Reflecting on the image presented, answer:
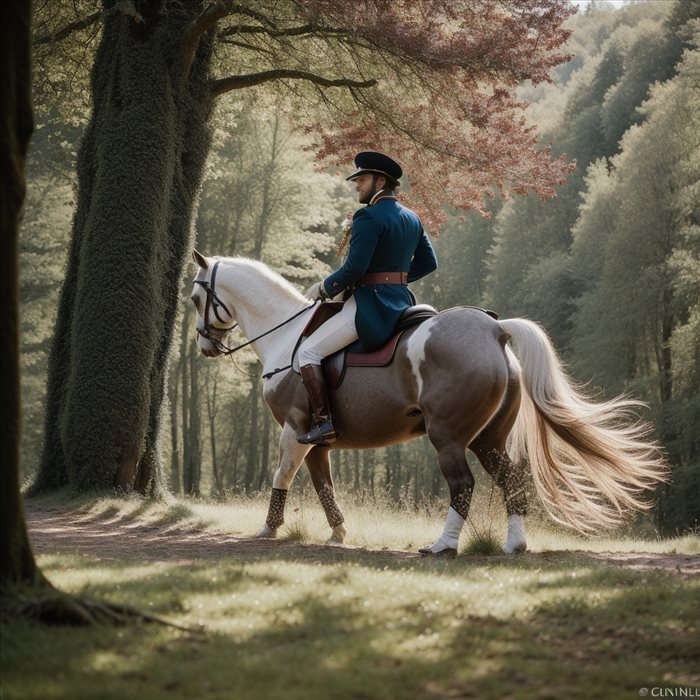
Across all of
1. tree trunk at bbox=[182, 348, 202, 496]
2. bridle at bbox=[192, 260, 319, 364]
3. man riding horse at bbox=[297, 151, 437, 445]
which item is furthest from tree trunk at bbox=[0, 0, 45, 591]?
tree trunk at bbox=[182, 348, 202, 496]

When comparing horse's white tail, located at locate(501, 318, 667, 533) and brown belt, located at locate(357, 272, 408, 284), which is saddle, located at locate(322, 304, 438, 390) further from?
horse's white tail, located at locate(501, 318, 667, 533)

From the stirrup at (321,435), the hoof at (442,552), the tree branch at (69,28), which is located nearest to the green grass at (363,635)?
the hoof at (442,552)

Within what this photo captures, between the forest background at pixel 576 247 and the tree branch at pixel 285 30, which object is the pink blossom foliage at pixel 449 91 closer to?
the tree branch at pixel 285 30

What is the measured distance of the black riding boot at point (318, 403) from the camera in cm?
905

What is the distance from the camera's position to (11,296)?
4797 millimetres

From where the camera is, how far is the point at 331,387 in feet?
30.2

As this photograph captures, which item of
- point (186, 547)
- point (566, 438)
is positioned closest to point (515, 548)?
point (566, 438)

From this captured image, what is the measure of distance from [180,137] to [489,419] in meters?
7.70

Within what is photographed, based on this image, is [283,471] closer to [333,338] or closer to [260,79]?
[333,338]

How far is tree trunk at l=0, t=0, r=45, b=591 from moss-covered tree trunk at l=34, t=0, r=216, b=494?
8295mm

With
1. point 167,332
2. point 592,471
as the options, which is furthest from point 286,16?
point 592,471

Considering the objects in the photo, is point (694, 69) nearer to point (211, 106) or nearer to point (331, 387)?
point (211, 106)

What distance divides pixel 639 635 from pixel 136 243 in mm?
10013

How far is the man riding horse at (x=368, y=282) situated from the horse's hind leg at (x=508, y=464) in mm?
1272
